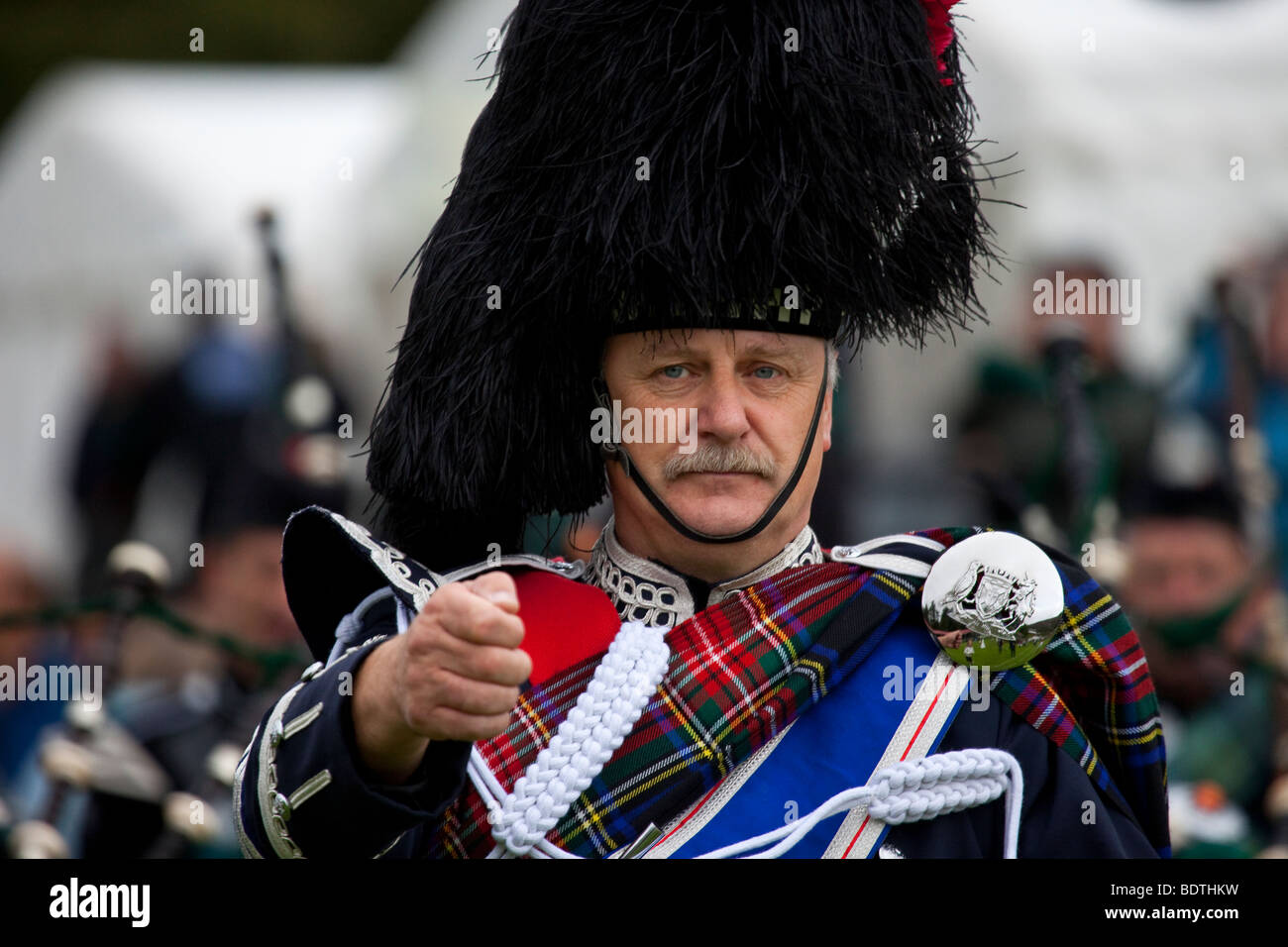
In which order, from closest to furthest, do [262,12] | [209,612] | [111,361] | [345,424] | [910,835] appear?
[910,835], [345,424], [209,612], [111,361], [262,12]

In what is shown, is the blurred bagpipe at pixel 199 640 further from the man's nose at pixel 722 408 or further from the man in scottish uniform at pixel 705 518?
the man's nose at pixel 722 408

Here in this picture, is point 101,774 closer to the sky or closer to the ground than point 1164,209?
closer to the ground

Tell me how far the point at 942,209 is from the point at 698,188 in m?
0.38

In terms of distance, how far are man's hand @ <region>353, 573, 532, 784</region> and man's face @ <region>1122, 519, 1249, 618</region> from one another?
309 cm

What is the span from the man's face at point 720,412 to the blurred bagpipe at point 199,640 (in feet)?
6.29

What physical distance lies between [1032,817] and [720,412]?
0.66 metres

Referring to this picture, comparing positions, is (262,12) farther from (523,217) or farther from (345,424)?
(523,217)

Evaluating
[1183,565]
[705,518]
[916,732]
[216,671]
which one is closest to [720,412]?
[705,518]

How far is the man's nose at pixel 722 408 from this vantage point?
2.39 m

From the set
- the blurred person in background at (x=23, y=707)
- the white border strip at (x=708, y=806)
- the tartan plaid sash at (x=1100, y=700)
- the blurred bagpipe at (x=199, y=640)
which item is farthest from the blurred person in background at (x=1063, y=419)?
the blurred person in background at (x=23, y=707)

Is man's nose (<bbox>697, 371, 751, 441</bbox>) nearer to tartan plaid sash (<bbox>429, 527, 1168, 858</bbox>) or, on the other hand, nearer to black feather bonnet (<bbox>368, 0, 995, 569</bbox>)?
black feather bonnet (<bbox>368, 0, 995, 569</bbox>)

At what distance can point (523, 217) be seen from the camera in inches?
99.7

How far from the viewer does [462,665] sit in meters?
1.94

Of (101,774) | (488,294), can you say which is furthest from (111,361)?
(488,294)
